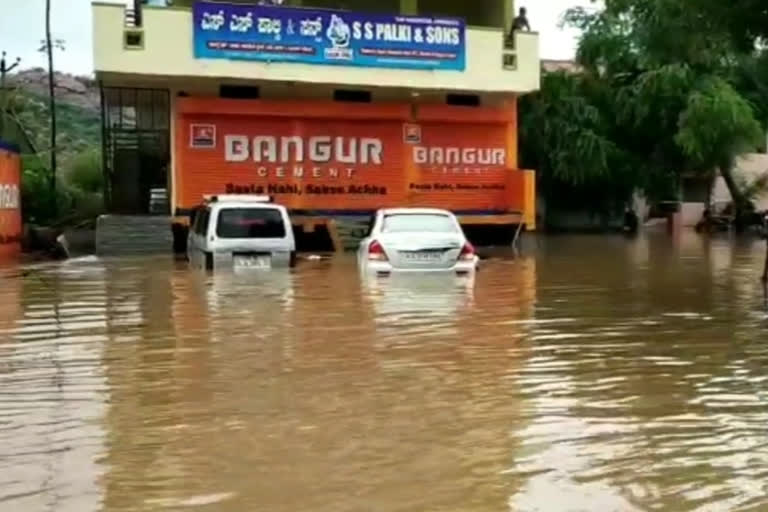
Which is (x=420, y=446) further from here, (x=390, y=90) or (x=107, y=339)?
(x=390, y=90)

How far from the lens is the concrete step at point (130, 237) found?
27.6m

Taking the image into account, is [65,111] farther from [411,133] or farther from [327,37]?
[327,37]

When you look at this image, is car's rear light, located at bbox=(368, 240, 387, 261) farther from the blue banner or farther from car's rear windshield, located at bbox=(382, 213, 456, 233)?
the blue banner

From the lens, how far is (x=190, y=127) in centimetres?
2928

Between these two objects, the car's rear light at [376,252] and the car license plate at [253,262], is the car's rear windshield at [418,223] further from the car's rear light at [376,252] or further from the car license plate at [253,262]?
the car license plate at [253,262]

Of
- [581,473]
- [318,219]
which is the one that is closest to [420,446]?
[581,473]

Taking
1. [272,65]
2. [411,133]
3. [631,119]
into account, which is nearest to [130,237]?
[272,65]

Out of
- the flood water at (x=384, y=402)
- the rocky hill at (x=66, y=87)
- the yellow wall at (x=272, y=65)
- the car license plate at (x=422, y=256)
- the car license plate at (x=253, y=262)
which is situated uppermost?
the rocky hill at (x=66, y=87)

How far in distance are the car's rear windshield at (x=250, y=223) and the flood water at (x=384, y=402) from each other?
4.08 meters

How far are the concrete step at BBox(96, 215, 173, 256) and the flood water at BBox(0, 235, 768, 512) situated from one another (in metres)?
11.7

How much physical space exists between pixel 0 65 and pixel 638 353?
115ft

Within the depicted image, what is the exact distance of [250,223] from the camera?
2014 centimetres

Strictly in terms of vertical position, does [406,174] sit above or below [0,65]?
below

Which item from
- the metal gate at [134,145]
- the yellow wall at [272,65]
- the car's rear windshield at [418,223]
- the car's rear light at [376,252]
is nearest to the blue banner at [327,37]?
the yellow wall at [272,65]
